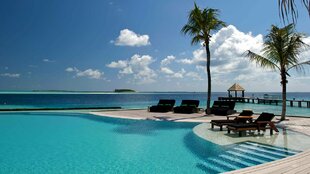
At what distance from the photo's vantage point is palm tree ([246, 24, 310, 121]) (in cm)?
1349

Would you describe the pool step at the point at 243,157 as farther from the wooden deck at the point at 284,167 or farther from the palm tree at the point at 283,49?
the palm tree at the point at 283,49

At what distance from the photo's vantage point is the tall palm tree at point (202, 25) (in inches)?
679

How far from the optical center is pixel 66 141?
1005 cm

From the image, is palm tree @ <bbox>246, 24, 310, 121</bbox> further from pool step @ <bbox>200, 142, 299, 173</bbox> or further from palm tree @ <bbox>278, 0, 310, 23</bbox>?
palm tree @ <bbox>278, 0, 310, 23</bbox>

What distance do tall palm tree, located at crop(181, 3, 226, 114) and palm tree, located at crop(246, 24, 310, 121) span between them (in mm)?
4123

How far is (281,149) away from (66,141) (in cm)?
779

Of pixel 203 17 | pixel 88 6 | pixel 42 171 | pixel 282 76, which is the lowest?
pixel 42 171

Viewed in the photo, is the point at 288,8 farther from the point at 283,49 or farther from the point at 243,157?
the point at 283,49

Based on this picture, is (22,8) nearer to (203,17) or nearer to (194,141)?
(203,17)

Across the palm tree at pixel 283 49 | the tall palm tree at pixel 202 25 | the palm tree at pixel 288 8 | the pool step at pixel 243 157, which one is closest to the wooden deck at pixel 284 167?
the pool step at pixel 243 157

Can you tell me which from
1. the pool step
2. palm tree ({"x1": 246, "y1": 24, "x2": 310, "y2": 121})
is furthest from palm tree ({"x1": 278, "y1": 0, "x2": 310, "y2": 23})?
palm tree ({"x1": 246, "y1": 24, "x2": 310, "y2": 121})

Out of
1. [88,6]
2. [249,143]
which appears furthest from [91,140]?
[88,6]

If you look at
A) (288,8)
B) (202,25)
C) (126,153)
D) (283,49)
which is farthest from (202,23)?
(288,8)

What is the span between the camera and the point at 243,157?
703cm
